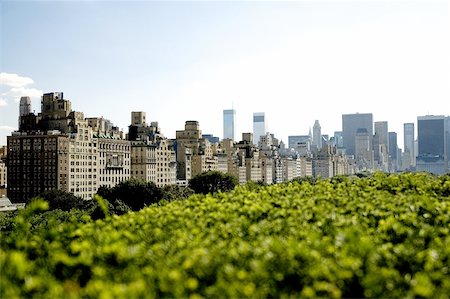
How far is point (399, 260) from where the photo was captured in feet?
20.2

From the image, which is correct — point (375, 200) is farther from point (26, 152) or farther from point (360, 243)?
point (26, 152)

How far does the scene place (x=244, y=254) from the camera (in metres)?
5.82

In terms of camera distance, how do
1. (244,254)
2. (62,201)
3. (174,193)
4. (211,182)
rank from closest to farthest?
(244,254) < (62,201) < (174,193) < (211,182)

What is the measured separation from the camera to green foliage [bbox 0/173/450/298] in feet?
17.2

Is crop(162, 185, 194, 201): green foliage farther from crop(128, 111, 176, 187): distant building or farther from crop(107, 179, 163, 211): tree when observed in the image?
crop(128, 111, 176, 187): distant building

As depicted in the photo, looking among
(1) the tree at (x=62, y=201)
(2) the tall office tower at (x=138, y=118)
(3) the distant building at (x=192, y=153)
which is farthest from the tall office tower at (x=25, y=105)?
(1) the tree at (x=62, y=201)

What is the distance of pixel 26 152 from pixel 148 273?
82166mm

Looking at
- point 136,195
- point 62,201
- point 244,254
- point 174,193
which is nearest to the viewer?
point 244,254

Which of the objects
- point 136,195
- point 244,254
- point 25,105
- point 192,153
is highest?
point 25,105

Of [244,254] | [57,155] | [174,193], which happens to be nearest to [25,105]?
[57,155]

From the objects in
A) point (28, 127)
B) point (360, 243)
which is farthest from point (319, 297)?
point (28, 127)

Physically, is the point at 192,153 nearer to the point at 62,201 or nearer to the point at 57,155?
the point at 57,155

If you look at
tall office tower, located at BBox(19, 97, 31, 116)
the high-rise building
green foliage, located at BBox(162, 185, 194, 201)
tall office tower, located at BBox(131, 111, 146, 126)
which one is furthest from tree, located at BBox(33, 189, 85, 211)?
tall office tower, located at BBox(19, 97, 31, 116)

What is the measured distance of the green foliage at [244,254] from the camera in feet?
17.2
